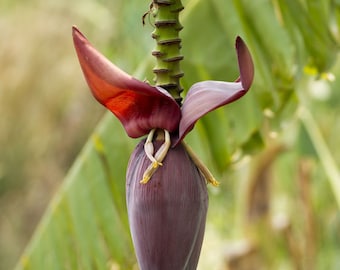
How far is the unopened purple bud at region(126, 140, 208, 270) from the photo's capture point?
0.53 metres

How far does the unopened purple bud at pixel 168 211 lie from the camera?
1.74ft

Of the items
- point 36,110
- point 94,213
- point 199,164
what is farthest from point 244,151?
point 36,110

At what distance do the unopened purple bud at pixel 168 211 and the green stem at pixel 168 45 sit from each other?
5cm

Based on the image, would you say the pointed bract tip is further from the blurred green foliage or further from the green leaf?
the green leaf

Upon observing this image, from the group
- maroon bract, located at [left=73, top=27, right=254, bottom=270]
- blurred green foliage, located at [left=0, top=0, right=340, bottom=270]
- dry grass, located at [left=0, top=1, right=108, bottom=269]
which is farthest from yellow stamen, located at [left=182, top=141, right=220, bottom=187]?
dry grass, located at [left=0, top=1, right=108, bottom=269]

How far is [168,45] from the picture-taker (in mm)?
557

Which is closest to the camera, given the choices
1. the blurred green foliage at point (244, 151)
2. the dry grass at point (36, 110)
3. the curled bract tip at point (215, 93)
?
the curled bract tip at point (215, 93)

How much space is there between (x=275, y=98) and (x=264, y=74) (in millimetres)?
50

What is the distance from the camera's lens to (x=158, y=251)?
21.0 inches

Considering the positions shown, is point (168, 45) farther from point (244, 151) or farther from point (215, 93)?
point (244, 151)

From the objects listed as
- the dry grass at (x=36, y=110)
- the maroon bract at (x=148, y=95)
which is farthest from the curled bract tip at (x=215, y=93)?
the dry grass at (x=36, y=110)

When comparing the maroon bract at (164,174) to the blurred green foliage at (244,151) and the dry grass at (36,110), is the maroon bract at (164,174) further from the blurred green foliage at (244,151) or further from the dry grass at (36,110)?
the dry grass at (36,110)

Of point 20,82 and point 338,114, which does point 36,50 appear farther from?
point 338,114

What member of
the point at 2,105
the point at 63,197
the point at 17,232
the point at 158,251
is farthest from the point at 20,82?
the point at 158,251
